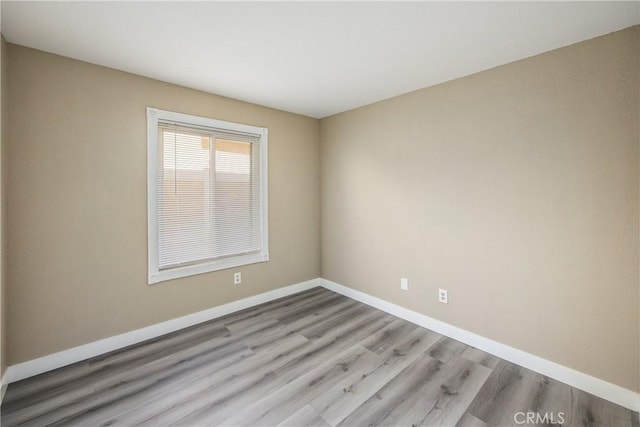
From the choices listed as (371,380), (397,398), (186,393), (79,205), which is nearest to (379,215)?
(371,380)

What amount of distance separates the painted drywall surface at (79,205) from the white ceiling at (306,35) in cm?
23

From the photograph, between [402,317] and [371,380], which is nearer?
[371,380]

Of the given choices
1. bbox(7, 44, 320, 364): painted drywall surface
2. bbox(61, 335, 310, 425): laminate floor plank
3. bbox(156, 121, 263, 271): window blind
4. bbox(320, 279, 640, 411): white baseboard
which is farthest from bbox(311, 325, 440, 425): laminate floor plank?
bbox(156, 121, 263, 271): window blind

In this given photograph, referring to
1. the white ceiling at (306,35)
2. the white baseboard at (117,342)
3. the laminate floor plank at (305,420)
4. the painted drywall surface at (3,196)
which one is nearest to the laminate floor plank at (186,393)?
the laminate floor plank at (305,420)

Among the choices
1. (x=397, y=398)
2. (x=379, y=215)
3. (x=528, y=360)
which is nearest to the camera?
(x=397, y=398)

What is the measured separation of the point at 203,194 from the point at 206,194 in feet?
0.11

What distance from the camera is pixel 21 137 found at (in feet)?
6.61

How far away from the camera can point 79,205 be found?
224 cm

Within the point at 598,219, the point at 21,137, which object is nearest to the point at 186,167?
the point at 21,137

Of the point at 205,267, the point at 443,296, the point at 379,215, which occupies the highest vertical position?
the point at 379,215

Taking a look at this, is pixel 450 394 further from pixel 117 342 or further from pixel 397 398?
pixel 117 342

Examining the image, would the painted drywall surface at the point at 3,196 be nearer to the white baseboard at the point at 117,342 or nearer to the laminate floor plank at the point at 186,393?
the white baseboard at the point at 117,342

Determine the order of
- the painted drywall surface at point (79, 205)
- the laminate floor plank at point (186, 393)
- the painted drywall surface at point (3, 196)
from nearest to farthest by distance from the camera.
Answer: the laminate floor plank at point (186, 393)
the painted drywall surface at point (3, 196)
the painted drywall surface at point (79, 205)

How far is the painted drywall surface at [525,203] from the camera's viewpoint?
181cm
